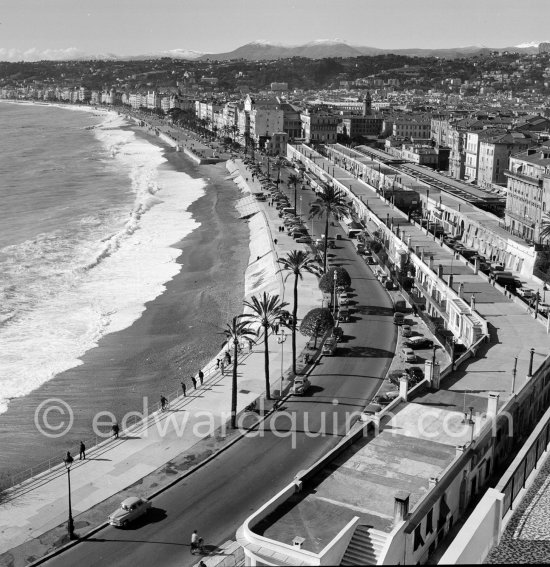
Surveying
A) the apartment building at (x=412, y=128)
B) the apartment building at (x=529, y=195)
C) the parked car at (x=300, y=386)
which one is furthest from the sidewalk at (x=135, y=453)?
the apartment building at (x=412, y=128)

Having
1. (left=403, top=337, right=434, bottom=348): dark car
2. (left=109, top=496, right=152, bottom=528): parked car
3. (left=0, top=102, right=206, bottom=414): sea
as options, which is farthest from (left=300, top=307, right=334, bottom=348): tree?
(left=109, top=496, right=152, bottom=528): parked car

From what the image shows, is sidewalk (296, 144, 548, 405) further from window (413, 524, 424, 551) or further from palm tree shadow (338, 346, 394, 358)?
window (413, 524, 424, 551)

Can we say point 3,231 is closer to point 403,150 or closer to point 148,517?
point 148,517

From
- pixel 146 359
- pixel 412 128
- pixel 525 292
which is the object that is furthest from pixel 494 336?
pixel 412 128

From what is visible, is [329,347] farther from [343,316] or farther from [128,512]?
[128,512]

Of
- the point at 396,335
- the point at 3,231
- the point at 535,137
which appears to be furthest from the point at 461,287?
the point at 535,137

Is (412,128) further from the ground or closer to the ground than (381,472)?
further from the ground

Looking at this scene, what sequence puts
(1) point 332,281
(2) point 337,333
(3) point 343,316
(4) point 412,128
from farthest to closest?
(4) point 412,128
(1) point 332,281
(3) point 343,316
(2) point 337,333

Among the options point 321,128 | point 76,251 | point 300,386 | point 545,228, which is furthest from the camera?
point 321,128
